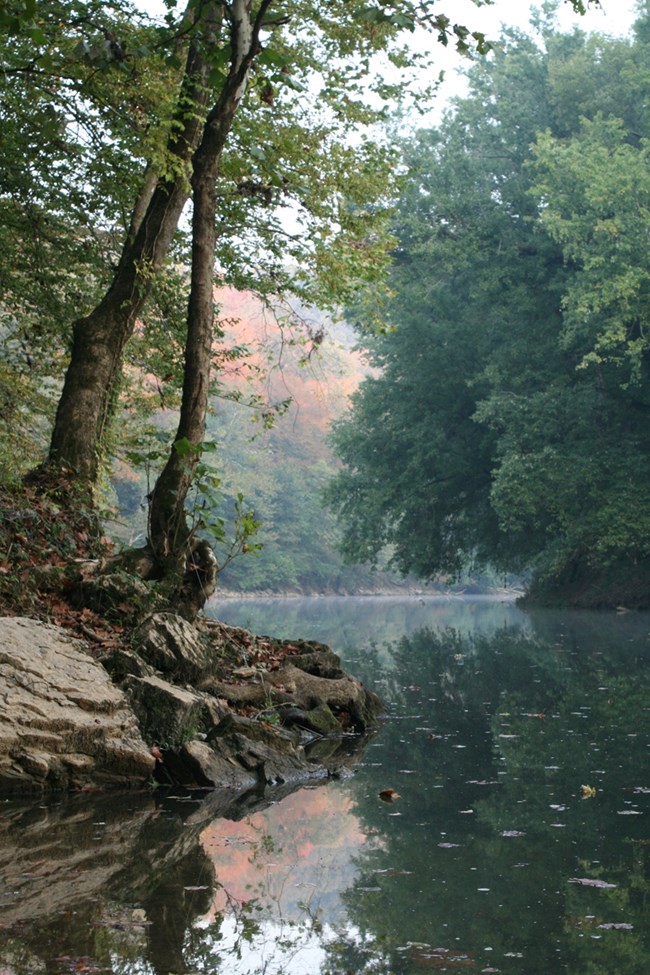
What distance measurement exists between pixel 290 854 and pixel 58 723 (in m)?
2.11

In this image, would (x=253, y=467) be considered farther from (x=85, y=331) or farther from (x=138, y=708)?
(x=138, y=708)

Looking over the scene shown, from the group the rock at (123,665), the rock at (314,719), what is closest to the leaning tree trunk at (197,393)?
the rock at (314,719)

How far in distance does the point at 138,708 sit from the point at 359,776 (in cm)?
147

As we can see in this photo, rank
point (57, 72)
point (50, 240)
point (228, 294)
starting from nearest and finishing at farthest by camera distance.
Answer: point (57, 72) < point (50, 240) < point (228, 294)

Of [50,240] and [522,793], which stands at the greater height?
[50,240]

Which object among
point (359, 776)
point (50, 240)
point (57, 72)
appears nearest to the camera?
point (359, 776)

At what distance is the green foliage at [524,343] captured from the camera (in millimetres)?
27391

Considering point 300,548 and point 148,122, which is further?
point 300,548

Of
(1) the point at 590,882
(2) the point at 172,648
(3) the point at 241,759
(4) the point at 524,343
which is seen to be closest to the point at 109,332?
(2) the point at 172,648

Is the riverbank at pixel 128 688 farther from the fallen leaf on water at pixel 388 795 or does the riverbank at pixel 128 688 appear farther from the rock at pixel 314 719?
the fallen leaf on water at pixel 388 795

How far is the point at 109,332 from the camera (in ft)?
39.1

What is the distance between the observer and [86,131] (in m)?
13.4

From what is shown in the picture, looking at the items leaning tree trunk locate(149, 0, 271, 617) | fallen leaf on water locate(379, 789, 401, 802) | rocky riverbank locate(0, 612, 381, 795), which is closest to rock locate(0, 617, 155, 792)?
rocky riverbank locate(0, 612, 381, 795)

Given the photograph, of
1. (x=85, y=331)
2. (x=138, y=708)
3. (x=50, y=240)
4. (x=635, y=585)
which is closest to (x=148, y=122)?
(x=85, y=331)
